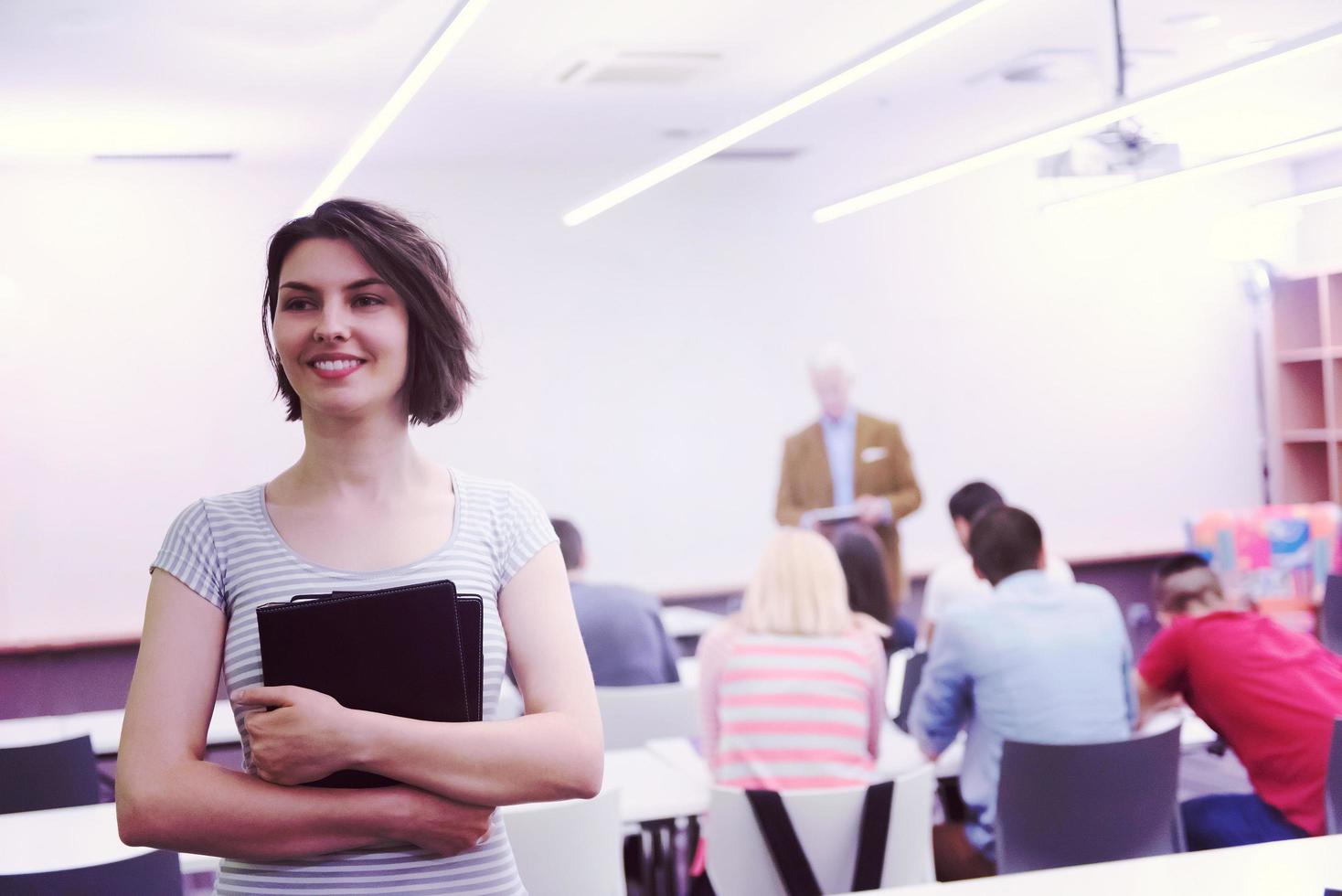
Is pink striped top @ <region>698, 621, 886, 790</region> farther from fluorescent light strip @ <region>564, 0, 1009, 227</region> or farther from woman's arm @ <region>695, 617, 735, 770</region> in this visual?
fluorescent light strip @ <region>564, 0, 1009, 227</region>

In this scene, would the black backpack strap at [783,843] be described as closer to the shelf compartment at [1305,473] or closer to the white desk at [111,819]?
the white desk at [111,819]

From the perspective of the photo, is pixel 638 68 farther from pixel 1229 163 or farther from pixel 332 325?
pixel 332 325

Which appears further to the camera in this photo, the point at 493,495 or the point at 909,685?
the point at 909,685

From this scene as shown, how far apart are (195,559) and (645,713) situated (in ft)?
8.45

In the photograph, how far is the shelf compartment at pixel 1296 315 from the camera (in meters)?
8.42

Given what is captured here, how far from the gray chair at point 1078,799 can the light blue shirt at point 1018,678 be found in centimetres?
23

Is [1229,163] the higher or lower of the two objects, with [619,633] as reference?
higher

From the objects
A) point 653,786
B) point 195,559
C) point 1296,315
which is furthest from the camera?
point 1296,315

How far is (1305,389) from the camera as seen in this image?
339 inches

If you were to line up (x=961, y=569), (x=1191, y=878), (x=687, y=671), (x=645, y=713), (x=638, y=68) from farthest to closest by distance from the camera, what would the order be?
(x=638, y=68) → (x=687, y=671) → (x=961, y=569) → (x=645, y=713) → (x=1191, y=878)

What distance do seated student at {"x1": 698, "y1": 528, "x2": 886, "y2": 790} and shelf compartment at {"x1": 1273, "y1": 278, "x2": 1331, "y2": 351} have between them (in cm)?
634

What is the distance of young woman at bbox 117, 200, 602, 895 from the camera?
1195 mm

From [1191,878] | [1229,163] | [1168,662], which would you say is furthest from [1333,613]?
[1191,878]

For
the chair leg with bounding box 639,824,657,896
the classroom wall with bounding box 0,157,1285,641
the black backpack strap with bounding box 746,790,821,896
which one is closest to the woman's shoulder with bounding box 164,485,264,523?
the black backpack strap with bounding box 746,790,821,896
